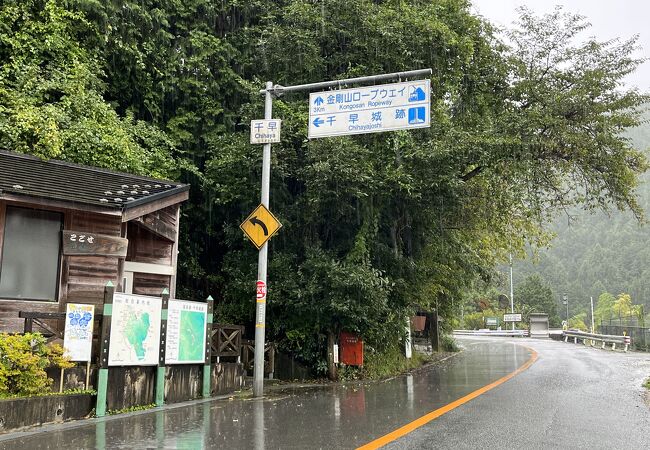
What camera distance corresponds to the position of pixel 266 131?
13430mm

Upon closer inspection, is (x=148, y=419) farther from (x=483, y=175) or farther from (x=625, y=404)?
(x=483, y=175)

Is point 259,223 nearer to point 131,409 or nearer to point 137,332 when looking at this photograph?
point 137,332

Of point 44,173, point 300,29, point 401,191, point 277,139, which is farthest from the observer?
point 300,29

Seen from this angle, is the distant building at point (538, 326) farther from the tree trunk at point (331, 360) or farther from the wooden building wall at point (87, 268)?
the wooden building wall at point (87, 268)

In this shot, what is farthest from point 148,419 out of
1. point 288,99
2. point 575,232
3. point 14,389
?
point 575,232

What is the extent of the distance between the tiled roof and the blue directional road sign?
4.17 metres

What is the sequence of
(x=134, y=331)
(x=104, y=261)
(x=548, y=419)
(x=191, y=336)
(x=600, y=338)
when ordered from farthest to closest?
(x=600, y=338) < (x=104, y=261) < (x=191, y=336) < (x=134, y=331) < (x=548, y=419)

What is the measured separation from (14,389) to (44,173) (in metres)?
5.58

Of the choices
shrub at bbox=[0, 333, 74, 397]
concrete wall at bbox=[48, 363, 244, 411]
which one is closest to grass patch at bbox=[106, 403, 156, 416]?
concrete wall at bbox=[48, 363, 244, 411]

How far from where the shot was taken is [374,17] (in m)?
17.2

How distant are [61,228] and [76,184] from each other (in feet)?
3.63

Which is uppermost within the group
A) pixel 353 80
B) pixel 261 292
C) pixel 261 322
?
pixel 353 80

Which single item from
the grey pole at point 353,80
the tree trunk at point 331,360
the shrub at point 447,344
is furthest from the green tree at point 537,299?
the grey pole at point 353,80

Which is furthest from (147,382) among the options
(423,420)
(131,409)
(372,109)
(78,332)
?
(372,109)
